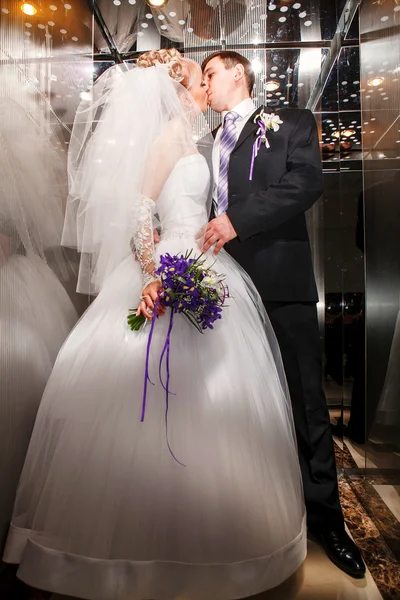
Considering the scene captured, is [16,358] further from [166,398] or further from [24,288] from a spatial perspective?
[166,398]

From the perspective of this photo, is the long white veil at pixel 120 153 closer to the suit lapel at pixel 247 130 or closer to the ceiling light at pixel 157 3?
the suit lapel at pixel 247 130

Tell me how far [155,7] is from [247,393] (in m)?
1.60

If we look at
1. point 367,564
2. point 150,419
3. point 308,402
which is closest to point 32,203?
point 150,419

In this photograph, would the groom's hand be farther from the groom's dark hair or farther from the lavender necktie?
the groom's dark hair

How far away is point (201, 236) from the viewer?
1592 millimetres

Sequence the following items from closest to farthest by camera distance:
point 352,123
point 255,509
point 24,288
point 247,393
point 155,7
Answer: point 255,509, point 247,393, point 24,288, point 155,7, point 352,123

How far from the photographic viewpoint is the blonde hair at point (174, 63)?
5.70 feet

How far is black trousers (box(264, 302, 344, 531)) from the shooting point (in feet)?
5.50

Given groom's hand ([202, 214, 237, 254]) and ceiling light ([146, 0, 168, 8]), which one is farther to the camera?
ceiling light ([146, 0, 168, 8])

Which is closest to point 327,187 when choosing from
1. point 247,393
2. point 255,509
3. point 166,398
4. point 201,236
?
point 201,236

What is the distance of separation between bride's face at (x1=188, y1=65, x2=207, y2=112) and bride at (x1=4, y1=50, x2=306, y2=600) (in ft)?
0.12

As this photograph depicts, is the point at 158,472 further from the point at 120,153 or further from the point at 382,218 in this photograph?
the point at 382,218

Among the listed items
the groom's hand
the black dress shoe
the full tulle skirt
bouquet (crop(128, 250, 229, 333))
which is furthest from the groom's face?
the black dress shoe

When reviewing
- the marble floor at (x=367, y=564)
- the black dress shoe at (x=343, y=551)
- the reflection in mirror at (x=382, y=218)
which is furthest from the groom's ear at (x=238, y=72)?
the black dress shoe at (x=343, y=551)
